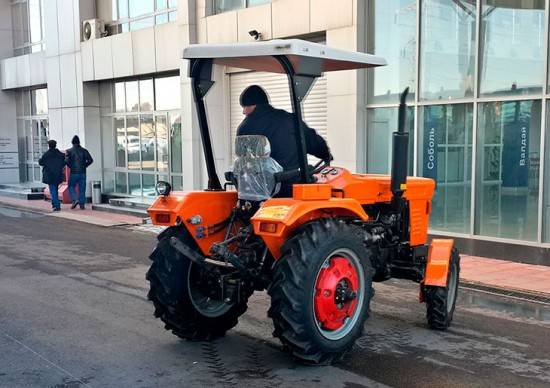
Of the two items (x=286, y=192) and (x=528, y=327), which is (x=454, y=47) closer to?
(x=528, y=327)

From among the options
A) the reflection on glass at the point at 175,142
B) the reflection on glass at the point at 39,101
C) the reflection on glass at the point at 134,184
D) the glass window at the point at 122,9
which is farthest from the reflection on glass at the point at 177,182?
the reflection on glass at the point at 39,101

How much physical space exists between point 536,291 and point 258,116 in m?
4.65

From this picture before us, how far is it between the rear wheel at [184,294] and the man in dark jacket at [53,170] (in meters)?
12.5

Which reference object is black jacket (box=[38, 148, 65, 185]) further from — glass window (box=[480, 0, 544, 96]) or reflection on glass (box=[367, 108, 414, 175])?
glass window (box=[480, 0, 544, 96])

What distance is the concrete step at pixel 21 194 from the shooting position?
2041cm

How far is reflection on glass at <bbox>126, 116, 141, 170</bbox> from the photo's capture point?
62.0 ft

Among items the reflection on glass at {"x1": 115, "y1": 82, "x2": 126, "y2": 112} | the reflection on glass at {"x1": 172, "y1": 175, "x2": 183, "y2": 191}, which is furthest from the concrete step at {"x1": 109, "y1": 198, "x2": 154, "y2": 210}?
the reflection on glass at {"x1": 115, "y1": 82, "x2": 126, "y2": 112}

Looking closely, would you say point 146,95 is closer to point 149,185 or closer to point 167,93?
point 167,93

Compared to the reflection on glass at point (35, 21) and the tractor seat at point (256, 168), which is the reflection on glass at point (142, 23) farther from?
the tractor seat at point (256, 168)

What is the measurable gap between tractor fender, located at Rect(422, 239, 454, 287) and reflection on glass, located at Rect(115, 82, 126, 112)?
14.7 meters

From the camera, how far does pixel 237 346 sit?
222 inches

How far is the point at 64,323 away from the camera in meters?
6.34

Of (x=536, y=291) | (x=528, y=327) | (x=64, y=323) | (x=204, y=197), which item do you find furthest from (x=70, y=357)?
(x=536, y=291)

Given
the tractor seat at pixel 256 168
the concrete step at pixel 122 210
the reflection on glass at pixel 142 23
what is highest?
the reflection on glass at pixel 142 23
